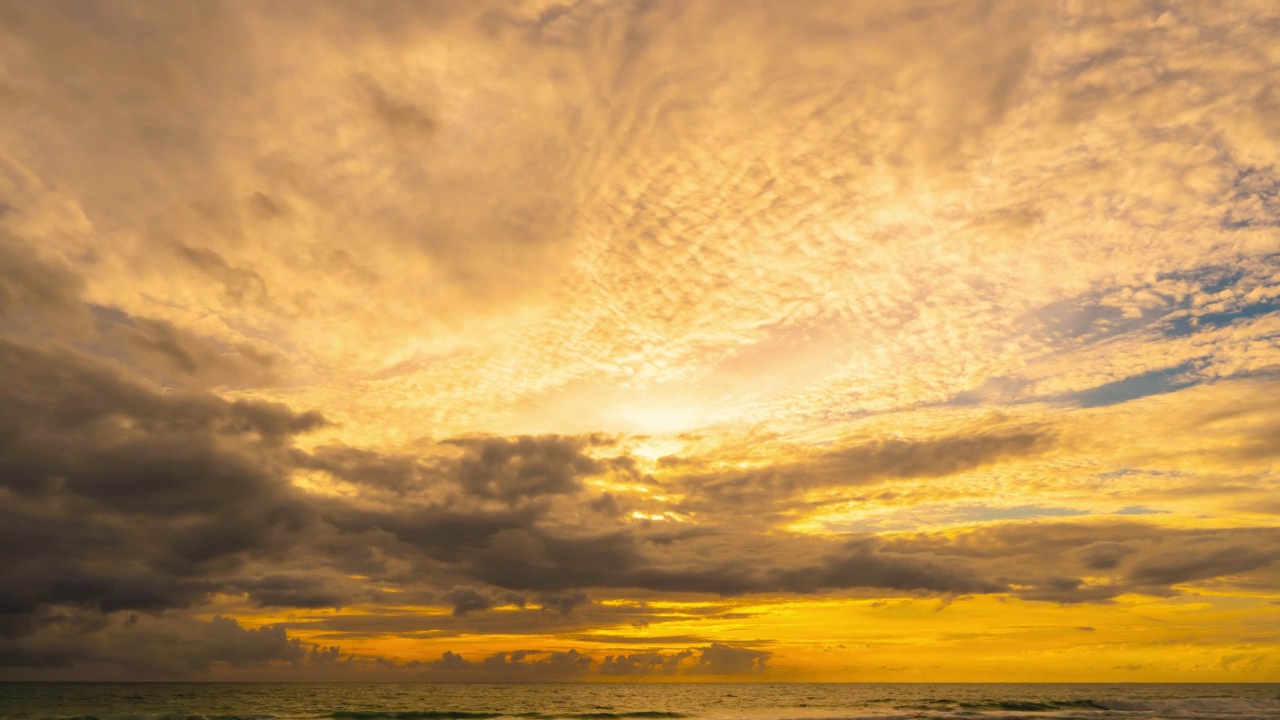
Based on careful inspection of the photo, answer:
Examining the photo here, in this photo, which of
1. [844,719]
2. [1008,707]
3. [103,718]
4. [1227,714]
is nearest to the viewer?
[844,719]

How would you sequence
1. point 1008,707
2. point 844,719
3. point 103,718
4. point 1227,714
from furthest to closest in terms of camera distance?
1. point 1008,707
2. point 1227,714
3. point 103,718
4. point 844,719

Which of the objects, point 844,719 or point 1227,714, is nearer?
point 844,719

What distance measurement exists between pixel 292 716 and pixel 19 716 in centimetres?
3420

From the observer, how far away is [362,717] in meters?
87.1

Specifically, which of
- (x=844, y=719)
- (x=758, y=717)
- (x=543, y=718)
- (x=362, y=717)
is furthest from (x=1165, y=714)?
(x=362, y=717)

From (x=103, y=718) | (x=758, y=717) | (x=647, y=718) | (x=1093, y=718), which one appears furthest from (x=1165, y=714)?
(x=103, y=718)

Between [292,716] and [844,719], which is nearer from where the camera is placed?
[844,719]

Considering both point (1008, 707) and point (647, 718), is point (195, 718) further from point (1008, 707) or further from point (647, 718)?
point (1008, 707)

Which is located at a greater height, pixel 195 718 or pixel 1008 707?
pixel 195 718

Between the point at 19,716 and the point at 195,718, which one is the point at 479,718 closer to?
the point at 195,718

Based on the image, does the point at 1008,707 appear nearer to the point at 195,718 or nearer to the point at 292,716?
the point at 292,716

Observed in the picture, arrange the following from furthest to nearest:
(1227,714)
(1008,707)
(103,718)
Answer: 1. (1008,707)
2. (1227,714)
3. (103,718)

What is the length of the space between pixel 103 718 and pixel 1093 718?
11323 cm

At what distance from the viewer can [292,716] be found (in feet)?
295
